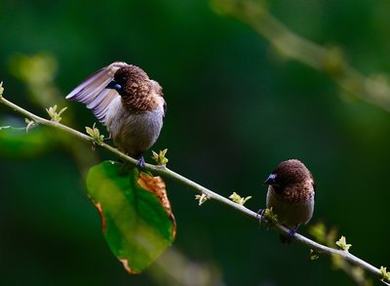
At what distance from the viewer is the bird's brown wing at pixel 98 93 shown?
14.7ft

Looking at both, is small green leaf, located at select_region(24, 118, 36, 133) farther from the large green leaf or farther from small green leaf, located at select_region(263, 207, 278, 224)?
small green leaf, located at select_region(263, 207, 278, 224)

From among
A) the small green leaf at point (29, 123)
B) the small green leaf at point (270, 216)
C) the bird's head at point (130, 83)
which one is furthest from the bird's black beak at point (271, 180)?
the small green leaf at point (29, 123)

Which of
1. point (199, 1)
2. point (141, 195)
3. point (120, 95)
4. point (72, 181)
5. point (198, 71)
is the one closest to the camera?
point (141, 195)

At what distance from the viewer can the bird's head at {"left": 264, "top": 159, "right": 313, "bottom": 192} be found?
4449 millimetres

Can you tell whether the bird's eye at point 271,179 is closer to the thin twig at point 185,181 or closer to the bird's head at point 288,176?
the bird's head at point 288,176

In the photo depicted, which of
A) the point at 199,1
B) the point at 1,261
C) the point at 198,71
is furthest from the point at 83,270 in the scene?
the point at 199,1

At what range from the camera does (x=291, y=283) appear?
46.0 feet

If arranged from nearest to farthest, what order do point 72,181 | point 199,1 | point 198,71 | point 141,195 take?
point 141,195
point 199,1
point 72,181
point 198,71

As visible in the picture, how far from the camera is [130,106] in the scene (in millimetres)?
4359

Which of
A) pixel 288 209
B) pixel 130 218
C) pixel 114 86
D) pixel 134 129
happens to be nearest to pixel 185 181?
pixel 130 218

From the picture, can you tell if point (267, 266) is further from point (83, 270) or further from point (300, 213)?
point (300, 213)

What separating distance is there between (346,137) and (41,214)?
11.9 feet

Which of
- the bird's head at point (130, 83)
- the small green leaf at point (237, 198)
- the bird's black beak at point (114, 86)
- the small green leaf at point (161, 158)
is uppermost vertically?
the bird's head at point (130, 83)

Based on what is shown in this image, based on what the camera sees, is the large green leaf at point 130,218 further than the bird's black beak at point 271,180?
No
